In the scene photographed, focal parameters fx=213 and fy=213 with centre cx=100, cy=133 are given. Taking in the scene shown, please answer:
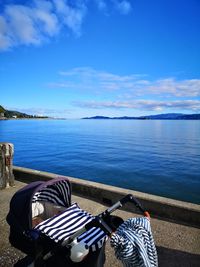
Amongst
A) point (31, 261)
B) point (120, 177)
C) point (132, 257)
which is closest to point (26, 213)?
point (31, 261)

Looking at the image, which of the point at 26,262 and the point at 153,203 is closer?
the point at 26,262

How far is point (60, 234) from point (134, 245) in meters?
0.80

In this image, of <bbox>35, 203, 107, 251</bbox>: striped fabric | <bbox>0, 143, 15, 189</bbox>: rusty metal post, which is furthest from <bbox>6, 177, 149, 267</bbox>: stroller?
<bbox>0, 143, 15, 189</bbox>: rusty metal post

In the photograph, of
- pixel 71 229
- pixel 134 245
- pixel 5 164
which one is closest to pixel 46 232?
pixel 71 229

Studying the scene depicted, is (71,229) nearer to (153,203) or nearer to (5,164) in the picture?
(153,203)

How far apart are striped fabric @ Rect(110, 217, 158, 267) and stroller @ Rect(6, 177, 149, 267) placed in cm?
12

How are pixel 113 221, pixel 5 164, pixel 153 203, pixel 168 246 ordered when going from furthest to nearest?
pixel 5 164
pixel 153 203
pixel 168 246
pixel 113 221

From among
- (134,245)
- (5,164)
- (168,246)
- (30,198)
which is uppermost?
(30,198)

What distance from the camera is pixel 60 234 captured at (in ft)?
7.61

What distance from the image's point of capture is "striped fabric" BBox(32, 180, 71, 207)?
3094mm

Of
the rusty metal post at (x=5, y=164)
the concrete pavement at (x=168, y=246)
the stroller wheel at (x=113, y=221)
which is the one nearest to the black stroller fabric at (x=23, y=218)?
the stroller wheel at (x=113, y=221)

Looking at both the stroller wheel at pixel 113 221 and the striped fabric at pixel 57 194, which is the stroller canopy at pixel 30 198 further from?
the stroller wheel at pixel 113 221

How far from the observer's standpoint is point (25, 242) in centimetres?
259

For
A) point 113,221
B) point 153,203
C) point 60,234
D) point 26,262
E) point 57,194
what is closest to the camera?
point 26,262
